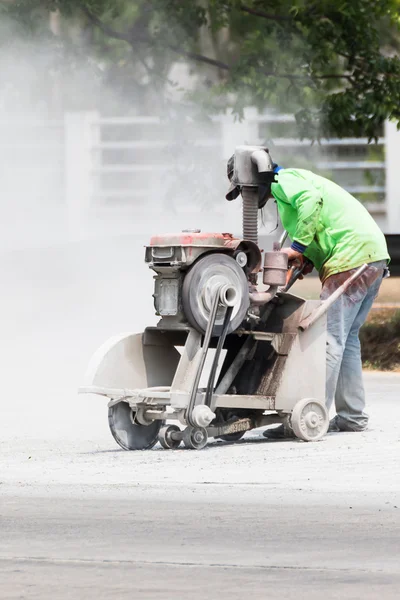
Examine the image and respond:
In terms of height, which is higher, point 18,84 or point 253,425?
point 18,84

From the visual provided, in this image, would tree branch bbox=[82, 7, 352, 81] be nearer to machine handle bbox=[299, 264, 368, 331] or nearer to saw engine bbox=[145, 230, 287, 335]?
machine handle bbox=[299, 264, 368, 331]

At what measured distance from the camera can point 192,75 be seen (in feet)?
51.4

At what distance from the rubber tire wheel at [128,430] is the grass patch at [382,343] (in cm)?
647

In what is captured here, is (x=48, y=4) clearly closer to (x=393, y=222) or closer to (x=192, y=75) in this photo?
(x=192, y=75)

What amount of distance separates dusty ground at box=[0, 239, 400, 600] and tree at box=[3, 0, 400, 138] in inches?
192

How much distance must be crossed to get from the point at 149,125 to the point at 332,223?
756 centimetres

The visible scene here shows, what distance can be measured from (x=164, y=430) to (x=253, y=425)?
57cm

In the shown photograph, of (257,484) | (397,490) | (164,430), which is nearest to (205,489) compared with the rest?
(257,484)

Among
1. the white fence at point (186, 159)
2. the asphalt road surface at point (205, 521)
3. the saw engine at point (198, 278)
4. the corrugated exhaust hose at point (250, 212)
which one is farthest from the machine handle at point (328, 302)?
the white fence at point (186, 159)

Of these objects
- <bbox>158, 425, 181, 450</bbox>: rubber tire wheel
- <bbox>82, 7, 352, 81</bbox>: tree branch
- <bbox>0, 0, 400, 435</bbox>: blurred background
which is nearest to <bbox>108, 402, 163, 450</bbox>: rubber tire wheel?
<bbox>158, 425, 181, 450</bbox>: rubber tire wheel

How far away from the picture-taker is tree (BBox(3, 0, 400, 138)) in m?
15.1

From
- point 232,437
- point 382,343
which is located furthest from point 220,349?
point 382,343

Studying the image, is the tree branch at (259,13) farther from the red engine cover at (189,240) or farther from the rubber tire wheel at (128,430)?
the rubber tire wheel at (128,430)

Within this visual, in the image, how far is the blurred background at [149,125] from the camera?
49.9ft
